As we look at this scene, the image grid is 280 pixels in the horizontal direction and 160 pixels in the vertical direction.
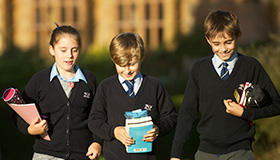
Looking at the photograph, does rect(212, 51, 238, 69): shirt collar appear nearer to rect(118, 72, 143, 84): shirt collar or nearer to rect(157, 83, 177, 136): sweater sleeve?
rect(157, 83, 177, 136): sweater sleeve

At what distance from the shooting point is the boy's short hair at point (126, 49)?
3.73m

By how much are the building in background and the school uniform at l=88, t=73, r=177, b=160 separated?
10.7 m

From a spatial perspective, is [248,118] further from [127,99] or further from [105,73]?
[105,73]

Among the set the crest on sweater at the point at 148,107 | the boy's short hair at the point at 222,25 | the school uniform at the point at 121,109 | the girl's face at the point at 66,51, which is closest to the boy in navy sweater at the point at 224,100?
the boy's short hair at the point at 222,25

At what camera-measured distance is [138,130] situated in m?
3.62

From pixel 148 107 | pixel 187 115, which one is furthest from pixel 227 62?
pixel 148 107

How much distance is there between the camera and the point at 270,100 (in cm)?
376

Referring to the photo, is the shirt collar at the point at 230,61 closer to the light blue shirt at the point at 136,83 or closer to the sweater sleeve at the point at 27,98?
the light blue shirt at the point at 136,83

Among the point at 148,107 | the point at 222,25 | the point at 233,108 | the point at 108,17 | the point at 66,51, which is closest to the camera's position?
the point at 233,108

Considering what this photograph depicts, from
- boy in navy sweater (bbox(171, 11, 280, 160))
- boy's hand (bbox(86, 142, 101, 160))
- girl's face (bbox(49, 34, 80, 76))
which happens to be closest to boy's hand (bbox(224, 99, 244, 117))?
boy in navy sweater (bbox(171, 11, 280, 160))

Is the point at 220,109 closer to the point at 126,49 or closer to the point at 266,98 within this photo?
the point at 266,98

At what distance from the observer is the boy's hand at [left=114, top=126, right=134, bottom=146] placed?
3639mm

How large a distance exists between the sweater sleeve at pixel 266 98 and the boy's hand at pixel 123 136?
0.90 metres

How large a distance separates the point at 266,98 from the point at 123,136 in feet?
3.61
